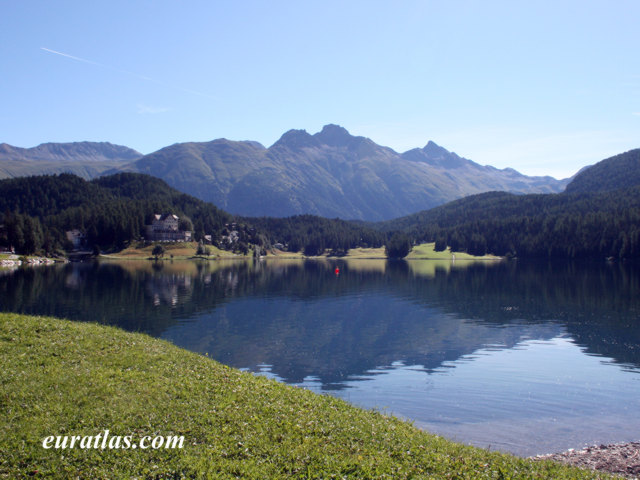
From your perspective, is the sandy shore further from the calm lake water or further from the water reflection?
the water reflection

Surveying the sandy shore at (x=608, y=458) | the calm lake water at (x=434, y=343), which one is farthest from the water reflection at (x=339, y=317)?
the sandy shore at (x=608, y=458)

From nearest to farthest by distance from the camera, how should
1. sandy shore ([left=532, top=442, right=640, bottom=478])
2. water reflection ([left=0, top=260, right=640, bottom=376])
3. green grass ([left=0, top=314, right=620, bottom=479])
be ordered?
green grass ([left=0, top=314, right=620, bottom=479]), sandy shore ([left=532, top=442, right=640, bottom=478]), water reflection ([left=0, top=260, right=640, bottom=376])

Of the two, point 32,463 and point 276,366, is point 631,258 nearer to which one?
point 276,366

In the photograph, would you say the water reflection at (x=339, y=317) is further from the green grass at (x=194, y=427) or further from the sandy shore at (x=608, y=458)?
the sandy shore at (x=608, y=458)

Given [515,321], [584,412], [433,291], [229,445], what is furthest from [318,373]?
[433,291]

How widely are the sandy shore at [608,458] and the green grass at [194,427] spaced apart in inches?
142

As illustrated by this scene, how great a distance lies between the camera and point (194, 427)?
15258 mm

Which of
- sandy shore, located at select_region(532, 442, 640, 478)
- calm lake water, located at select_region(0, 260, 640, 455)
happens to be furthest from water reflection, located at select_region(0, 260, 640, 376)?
sandy shore, located at select_region(532, 442, 640, 478)

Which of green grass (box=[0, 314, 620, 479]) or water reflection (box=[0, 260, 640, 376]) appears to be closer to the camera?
green grass (box=[0, 314, 620, 479])

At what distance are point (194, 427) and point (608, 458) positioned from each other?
17.8m

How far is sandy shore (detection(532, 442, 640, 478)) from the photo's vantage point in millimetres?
18098

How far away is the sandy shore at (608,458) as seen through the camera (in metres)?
18.1

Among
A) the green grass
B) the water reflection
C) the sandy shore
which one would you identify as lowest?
the water reflection

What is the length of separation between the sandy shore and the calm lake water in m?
1.77
